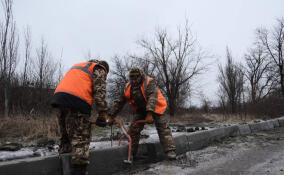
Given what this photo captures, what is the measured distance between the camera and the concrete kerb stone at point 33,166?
2.10 meters

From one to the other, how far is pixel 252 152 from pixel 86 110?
3.65 metres

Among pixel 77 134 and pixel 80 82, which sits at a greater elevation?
pixel 80 82

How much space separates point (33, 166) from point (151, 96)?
194 centimetres

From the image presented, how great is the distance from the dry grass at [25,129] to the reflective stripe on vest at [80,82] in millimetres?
2090

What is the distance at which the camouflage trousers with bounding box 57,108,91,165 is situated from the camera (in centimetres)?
251

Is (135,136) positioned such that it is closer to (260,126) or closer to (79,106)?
(79,106)

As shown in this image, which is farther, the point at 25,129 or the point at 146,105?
the point at 25,129

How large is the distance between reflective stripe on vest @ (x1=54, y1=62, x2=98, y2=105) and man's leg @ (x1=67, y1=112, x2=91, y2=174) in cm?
24

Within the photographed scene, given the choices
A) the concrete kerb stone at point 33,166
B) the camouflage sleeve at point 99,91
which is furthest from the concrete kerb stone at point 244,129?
the concrete kerb stone at point 33,166

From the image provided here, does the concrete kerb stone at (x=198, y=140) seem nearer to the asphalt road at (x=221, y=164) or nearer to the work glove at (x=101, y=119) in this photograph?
the asphalt road at (x=221, y=164)

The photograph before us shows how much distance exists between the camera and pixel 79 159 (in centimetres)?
249

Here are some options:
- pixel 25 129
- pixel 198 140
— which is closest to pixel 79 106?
pixel 25 129

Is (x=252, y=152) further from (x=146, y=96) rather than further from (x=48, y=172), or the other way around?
(x=48, y=172)

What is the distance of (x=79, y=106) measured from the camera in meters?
2.60
